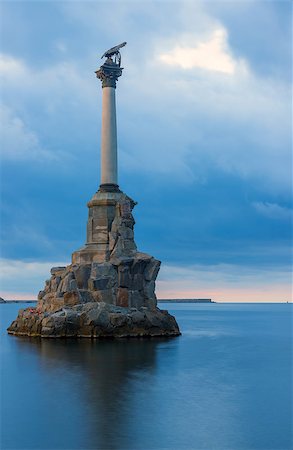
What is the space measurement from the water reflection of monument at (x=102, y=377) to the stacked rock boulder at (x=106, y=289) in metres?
1.44

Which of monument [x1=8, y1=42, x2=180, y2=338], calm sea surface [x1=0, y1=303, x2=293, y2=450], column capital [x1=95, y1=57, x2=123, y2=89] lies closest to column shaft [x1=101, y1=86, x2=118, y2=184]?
monument [x1=8, y1=42, x2=180, y2=338]

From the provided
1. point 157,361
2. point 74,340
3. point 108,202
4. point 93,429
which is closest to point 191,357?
point 157,361

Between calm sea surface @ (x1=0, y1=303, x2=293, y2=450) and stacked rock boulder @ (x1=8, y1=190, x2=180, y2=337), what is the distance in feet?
6.29

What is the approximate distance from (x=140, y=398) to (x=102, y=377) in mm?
4067

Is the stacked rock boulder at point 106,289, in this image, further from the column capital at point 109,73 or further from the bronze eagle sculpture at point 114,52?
the bronze eagle sculpture at point 114,52

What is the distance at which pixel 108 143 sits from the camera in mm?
43094

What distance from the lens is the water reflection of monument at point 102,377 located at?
59.1ft

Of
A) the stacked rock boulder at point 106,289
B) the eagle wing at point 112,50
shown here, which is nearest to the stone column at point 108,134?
the stacked rock boulder at point 106,289

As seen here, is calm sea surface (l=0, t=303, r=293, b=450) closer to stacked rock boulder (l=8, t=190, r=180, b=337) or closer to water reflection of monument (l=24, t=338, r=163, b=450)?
water reflection of monument (l=24, t=338, r=163, b=450)

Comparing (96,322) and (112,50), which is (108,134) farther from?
(96,322)

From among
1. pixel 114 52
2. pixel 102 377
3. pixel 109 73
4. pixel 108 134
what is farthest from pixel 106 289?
pixel 114 52

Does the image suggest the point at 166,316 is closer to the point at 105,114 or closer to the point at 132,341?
the point at 132,341

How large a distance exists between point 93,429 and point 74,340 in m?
Result: 19.9

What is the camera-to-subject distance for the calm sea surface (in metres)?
17.5
